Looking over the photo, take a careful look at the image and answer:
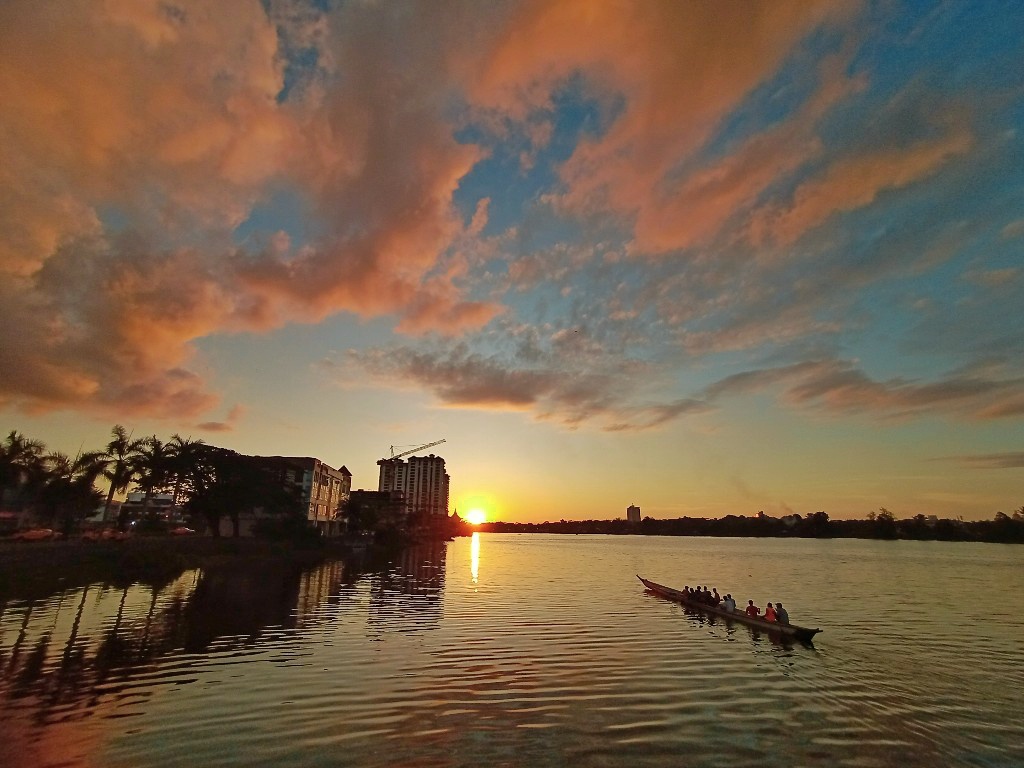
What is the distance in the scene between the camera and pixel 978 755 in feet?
61.0

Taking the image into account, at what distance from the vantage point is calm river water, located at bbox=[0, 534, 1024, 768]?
17.3m

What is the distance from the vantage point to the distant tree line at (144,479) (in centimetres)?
8325

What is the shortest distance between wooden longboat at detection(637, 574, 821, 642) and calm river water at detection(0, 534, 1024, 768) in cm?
99

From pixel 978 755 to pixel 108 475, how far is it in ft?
356

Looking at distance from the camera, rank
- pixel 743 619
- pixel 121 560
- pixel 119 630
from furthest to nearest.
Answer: pixel 121 560 → pixel 743 619 → pixel 119 630

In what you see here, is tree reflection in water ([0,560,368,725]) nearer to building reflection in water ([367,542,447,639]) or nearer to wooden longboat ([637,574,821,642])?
building reflection in water ([367,542,447,639])

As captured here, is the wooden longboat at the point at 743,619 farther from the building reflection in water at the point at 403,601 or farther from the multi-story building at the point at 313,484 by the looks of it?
the multi-story building at the point at 313,484

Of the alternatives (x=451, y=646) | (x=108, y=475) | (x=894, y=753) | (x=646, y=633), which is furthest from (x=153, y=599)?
(x=108, y=475)

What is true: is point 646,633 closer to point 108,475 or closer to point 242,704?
point 242,704

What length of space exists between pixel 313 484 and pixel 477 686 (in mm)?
132496

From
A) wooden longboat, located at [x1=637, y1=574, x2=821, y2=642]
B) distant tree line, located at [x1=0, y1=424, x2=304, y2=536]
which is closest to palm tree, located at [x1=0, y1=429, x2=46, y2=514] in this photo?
distant tree line, located at [x1=0, y1=424, x2=304, y2=536]

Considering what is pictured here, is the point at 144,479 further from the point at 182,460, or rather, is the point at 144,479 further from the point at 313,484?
the point at 313,484

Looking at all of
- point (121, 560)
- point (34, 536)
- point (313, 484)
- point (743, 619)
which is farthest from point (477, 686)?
point (313, 484)

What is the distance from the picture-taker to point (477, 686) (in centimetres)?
2431
